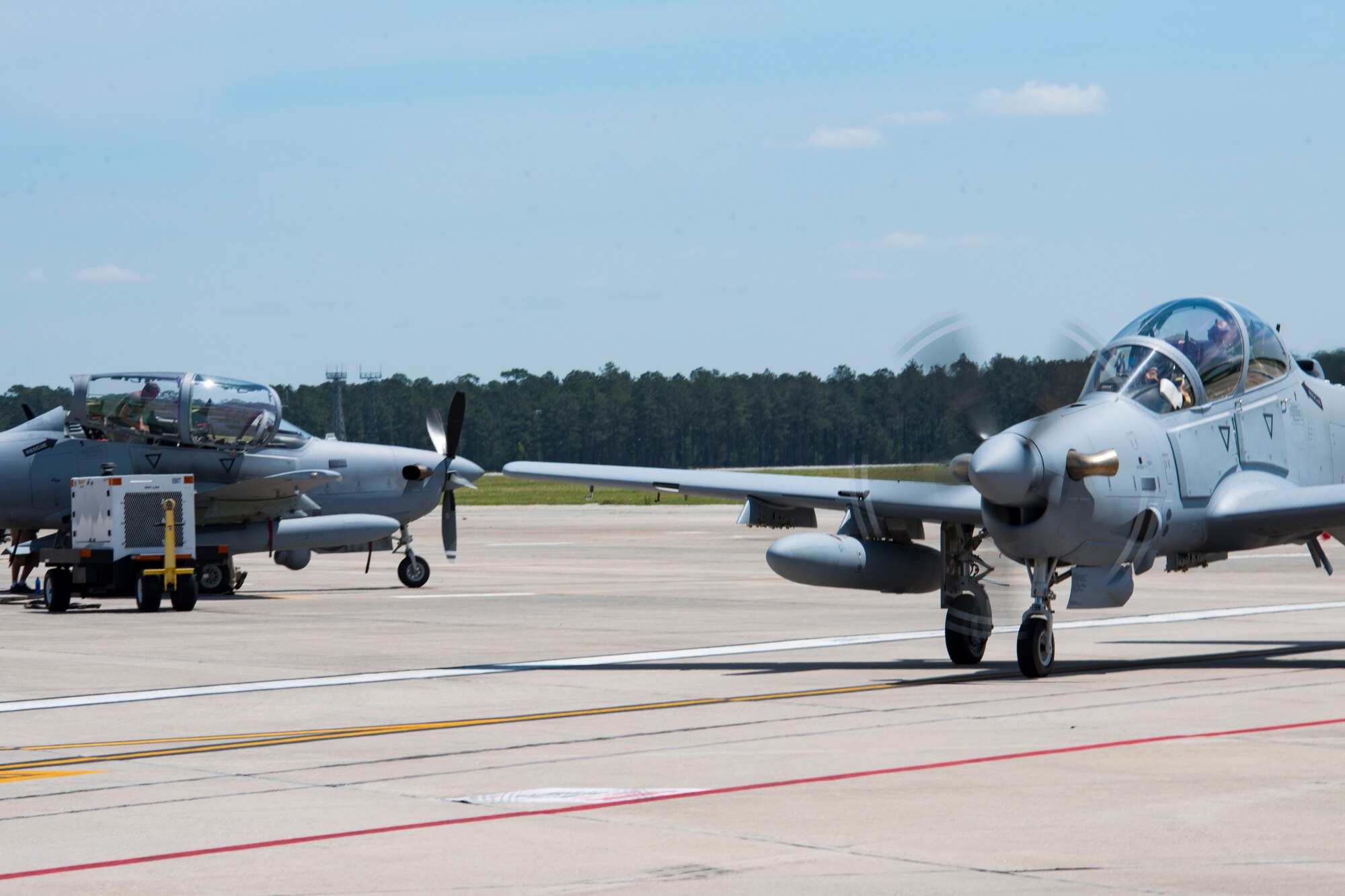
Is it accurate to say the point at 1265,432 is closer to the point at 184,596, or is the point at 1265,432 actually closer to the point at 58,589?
the point at 184,596

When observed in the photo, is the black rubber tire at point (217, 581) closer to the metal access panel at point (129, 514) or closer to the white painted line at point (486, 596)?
the white painted line at point (486, 596)

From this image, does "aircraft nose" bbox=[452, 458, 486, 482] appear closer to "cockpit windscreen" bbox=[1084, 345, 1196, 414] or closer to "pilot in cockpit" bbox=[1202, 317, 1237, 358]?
"cockpit windscreen" bbox=[1084, 345, 1196, 414]

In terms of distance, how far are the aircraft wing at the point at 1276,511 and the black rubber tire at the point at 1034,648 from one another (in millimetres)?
1907

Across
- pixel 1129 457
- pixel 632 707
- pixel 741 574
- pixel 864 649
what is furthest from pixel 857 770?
pixel 741 574

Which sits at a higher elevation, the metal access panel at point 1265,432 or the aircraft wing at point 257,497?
the metal access panel at point 1265,432

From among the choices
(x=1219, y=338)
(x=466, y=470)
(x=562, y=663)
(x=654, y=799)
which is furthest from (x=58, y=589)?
(x=654, y=799)

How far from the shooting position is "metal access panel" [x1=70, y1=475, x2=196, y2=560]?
24.4 m

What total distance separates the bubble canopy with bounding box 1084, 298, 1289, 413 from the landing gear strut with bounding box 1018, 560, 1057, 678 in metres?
1.71

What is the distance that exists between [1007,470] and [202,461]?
59.0 feet

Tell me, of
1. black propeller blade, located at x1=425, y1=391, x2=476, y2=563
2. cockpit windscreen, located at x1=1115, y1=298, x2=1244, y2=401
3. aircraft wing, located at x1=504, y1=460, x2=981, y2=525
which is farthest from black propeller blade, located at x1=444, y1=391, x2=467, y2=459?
cockpit windscreen, located at x1=1115, y1=298, x2=1244, y2=401

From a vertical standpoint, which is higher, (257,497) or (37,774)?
(257,497)

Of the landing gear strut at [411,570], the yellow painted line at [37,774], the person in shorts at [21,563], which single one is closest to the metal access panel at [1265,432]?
the yellow painted line at [37,774]

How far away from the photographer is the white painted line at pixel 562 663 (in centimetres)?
1363

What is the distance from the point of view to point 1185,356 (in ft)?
48.0
